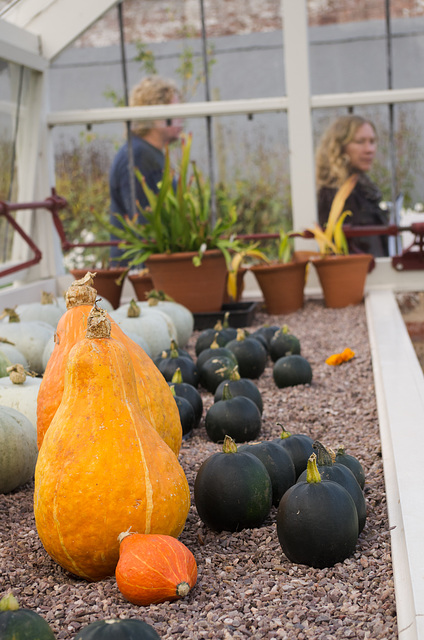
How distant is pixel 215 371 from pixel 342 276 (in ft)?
8.30

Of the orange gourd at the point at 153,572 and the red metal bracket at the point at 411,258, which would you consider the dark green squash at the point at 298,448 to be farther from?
the red metal bracket at the point at 411,258

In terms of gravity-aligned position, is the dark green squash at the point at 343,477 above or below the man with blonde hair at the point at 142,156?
below

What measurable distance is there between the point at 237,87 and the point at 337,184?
1.12m

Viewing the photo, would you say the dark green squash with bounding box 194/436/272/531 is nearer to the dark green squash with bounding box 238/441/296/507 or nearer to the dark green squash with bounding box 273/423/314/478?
the dark green squash with bounding box 238/441/296/507

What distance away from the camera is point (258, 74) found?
20.4 feet

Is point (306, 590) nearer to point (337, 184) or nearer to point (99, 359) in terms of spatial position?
point (99, 359)

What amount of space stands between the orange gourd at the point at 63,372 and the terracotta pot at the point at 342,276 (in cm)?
358

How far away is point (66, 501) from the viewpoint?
161 centimetres

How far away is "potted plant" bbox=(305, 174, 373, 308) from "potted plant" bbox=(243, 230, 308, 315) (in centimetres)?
15

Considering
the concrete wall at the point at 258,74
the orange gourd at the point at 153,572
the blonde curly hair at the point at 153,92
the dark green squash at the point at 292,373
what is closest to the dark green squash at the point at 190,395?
the dark green squash at the point at 292,373

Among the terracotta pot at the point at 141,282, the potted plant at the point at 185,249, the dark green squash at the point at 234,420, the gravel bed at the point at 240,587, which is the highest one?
the potted plant at the point at 185,249

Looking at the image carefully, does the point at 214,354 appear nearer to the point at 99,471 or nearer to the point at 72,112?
the point at 99,471

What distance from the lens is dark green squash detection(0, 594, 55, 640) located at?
1199 millimetres

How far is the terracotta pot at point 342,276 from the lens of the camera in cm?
541
